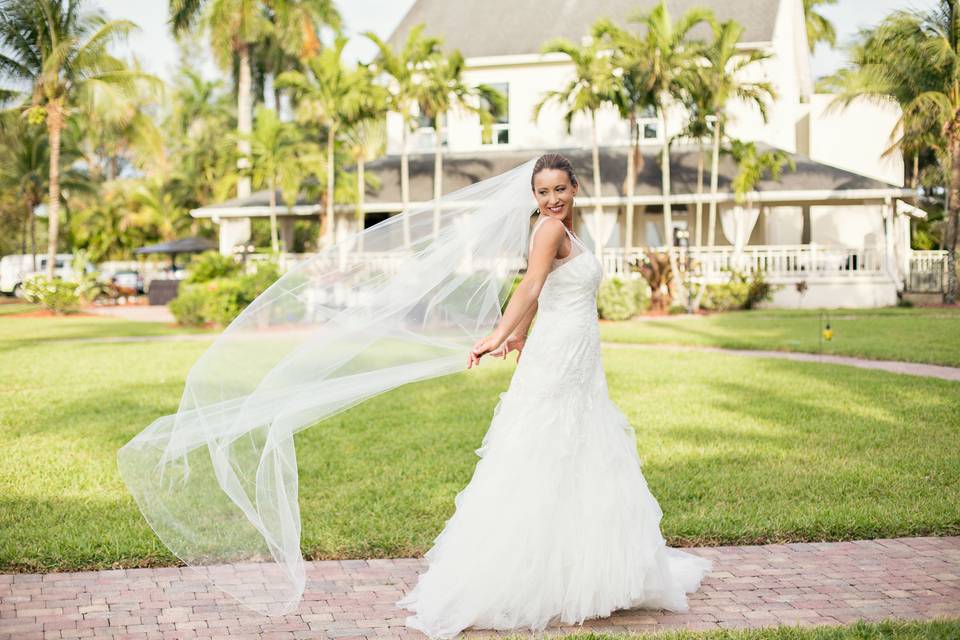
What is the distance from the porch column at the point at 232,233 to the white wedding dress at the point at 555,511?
3052cm

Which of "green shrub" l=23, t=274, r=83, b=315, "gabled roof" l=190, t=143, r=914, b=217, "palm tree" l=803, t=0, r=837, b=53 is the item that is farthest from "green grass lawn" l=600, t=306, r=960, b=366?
"palm tree" l=803, t=0, r=837, b=53

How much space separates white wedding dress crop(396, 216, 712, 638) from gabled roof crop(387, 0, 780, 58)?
29.0 m

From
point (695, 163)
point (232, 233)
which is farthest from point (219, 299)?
point (695, 163)

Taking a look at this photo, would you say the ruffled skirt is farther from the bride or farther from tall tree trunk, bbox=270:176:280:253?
tall tree trunk, bbox=270:176:280:253

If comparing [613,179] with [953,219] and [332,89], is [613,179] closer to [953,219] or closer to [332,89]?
[332,89]

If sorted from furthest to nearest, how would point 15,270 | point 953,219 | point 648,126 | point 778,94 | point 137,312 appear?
1. point 15,270
2. point 648,126
3. point 137,312
4. point 778,94
5. point 953,219

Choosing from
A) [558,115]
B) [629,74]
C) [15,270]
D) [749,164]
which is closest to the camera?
[629,74]

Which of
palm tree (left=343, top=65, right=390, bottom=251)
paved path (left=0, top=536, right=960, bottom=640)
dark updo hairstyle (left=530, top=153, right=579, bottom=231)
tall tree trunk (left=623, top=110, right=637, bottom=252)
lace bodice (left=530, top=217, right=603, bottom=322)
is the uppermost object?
palm tree (left=343, top=65, right=390, bottom=251)

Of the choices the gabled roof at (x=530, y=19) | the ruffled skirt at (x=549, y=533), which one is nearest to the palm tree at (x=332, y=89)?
the gabled roof at (x=530, y=19)

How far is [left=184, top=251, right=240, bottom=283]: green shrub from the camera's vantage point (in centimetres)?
2869

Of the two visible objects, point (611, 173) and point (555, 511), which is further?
point (611, 173)

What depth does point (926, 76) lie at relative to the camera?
29.2 m

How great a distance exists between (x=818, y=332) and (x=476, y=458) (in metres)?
13.1

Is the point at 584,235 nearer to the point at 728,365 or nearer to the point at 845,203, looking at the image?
the point at 845,203
